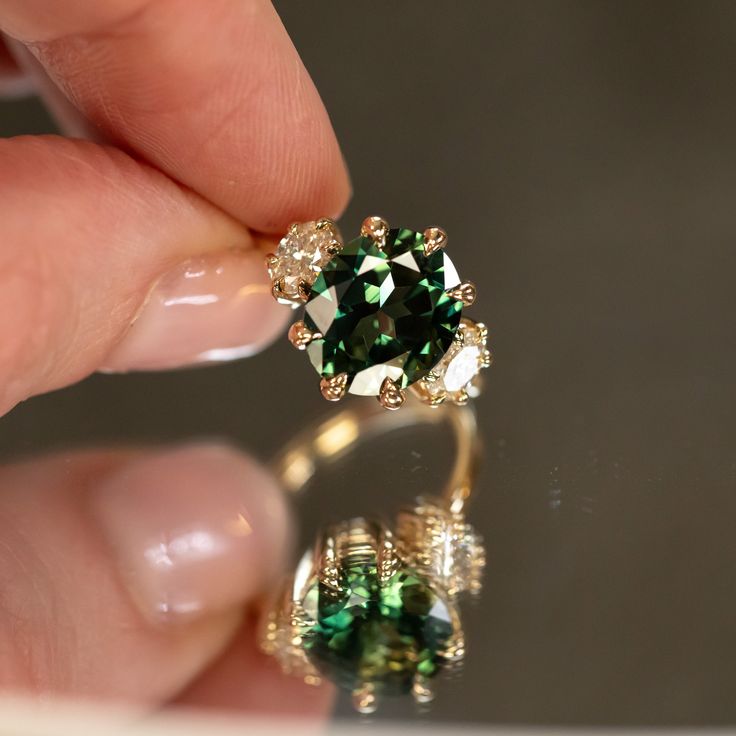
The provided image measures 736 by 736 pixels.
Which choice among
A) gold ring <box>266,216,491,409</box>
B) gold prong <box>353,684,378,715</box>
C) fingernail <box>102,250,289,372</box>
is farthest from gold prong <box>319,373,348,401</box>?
gold prong <box>353,684,378,715</box>

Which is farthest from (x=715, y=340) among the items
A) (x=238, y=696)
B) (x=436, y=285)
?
(x=238, y=696)

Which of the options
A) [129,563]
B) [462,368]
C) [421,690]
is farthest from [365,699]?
[462,368]

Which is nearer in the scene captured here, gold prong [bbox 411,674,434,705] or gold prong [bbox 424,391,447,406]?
gold prong [bbox 411,674,434,705]

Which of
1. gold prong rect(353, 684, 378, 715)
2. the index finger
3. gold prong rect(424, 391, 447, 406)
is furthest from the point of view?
gold prong rect(424, 391, 447, 406)

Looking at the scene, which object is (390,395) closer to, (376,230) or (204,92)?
(376,230)

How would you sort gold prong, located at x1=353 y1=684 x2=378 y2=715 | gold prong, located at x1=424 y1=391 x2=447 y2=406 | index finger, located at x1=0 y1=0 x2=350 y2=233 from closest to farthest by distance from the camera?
gold prong, located at x1=353 y1=684 x2=378 y2=715 → index finger, located at x1=0 y1=0 x2=350 y2=233 → gold prong, located at x1=424 y1=391 x2=447 y2=406

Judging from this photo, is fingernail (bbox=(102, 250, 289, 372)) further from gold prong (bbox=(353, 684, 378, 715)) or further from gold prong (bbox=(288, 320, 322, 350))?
gold prong (bbox=(353, 684, 378, 715))

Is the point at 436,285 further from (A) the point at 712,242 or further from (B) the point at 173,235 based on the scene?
(A) the point at 712,242

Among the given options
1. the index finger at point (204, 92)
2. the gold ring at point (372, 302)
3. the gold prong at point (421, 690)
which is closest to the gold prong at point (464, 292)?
the gold ring at point (372, 302)
